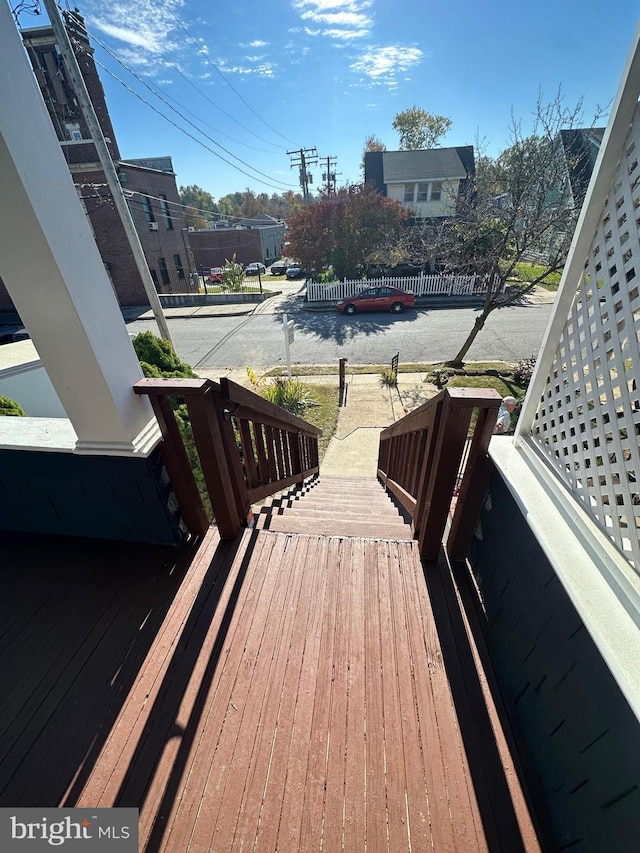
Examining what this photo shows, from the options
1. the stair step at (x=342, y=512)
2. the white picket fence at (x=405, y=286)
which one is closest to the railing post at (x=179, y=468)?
the stair step at (x=342, y=512)

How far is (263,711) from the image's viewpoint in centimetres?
137

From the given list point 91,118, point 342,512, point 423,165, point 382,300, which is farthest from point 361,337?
point 423,165

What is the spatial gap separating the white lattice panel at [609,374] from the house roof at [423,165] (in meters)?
21.5

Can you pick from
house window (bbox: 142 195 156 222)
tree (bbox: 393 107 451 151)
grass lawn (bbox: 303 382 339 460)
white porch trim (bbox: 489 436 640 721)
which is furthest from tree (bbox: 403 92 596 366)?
tree (bbox: 393 107 451 151)

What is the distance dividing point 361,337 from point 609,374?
11.0m

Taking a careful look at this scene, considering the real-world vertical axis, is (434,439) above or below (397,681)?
Answer: above

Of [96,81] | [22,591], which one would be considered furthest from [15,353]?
[96,81]

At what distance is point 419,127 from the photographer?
96.3 feet

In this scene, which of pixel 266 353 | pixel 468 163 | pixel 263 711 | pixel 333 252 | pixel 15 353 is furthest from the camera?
pixel 468 163

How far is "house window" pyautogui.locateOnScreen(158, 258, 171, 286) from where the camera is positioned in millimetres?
19498

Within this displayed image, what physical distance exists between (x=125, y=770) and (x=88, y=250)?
1.97 meters

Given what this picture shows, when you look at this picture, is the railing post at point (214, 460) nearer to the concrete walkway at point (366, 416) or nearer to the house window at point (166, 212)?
the concrete walkway at point (366, 416)

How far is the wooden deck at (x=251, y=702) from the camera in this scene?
113cm

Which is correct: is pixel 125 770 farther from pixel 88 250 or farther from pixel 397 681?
pixel 88 250
